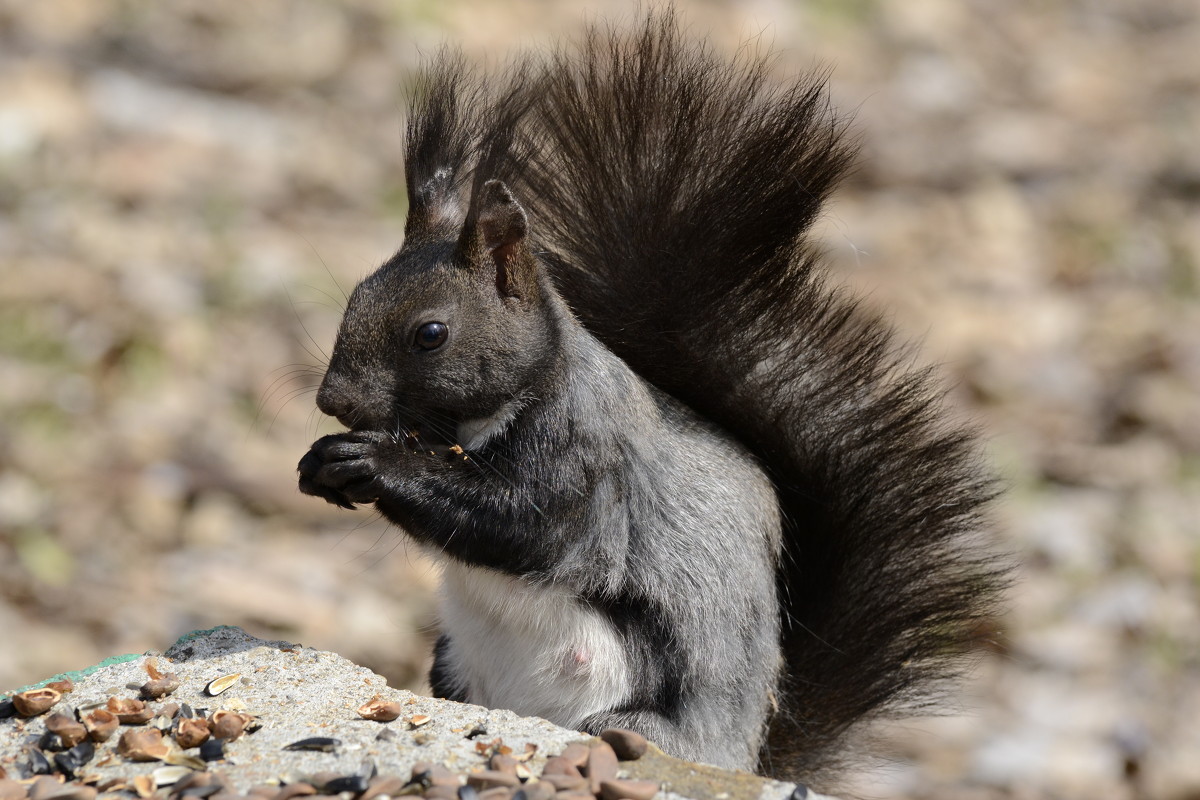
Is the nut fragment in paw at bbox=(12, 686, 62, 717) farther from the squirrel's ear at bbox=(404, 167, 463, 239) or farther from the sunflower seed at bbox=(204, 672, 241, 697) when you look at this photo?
the squirrel's ear at bbox=(404, 167, 463, 239)

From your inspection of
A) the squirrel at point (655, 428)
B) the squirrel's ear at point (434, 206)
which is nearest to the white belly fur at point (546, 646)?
the squirrel at point (655, 428)

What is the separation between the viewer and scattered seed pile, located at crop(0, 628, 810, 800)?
1.94m

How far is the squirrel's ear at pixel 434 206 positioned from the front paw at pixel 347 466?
43cm

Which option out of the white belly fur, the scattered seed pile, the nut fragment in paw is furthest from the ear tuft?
the nut fragment in paw

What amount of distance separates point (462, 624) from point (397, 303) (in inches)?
24.1

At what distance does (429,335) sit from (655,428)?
17.8 inches

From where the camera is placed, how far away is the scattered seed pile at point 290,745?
1.94m

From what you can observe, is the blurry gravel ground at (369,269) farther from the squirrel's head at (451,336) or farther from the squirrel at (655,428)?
the squirrel's head at (451,336)

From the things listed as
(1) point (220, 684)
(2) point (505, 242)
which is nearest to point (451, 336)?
(2) point (505, 242)


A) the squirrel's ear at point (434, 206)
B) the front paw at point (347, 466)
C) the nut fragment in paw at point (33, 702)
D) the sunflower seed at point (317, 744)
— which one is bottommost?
the nut fragment in paw at point (33, 702)

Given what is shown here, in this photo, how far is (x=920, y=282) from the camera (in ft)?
19.3

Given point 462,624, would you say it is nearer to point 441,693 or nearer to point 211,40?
point 441,693

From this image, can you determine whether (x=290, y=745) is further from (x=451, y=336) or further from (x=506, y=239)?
(x=506, y=239)

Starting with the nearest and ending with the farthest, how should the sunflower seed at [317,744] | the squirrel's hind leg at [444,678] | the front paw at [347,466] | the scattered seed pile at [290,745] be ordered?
the scattered seed pile at [290,745] < the sunflower seed at [317,744] < the front paw at [347,466] < the squirrel's hind leg at [444,678]
